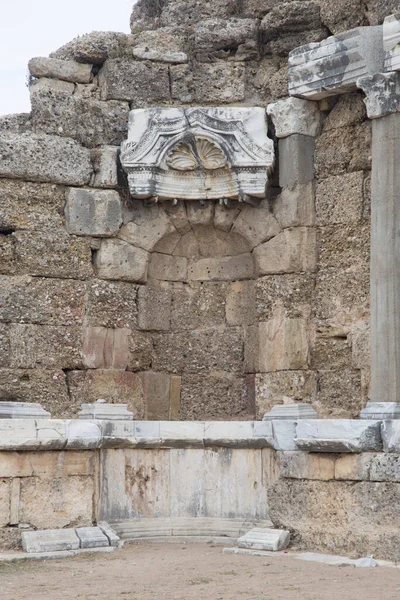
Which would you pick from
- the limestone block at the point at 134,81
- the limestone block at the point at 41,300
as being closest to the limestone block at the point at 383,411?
the limestone block at the point at 41,300

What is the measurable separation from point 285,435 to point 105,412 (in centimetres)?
188

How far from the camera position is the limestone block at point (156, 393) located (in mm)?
11844

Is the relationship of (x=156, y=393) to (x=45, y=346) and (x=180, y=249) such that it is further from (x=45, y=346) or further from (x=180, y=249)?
(x=180, y=249)

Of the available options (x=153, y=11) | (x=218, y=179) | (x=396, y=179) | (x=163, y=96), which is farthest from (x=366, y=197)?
(x=153, y=11)

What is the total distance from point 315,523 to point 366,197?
3.60m

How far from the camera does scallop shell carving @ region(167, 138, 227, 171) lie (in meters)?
11.7

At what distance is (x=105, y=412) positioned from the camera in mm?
10281

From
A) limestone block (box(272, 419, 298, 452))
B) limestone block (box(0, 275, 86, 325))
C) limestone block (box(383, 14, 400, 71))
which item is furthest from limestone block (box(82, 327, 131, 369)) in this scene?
limestone block (box(383, 14, 400, 71))

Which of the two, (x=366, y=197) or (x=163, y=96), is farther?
(x=163, y=96)

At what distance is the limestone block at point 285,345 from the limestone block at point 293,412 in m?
1.24

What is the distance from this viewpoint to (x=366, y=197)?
1087 cm

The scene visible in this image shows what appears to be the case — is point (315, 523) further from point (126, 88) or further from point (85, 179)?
point (126, 88)

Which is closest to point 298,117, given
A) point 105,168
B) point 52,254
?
point 105,168

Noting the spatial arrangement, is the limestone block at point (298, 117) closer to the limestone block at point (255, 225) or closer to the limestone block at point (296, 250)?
the limestone block at point (255, 225)
